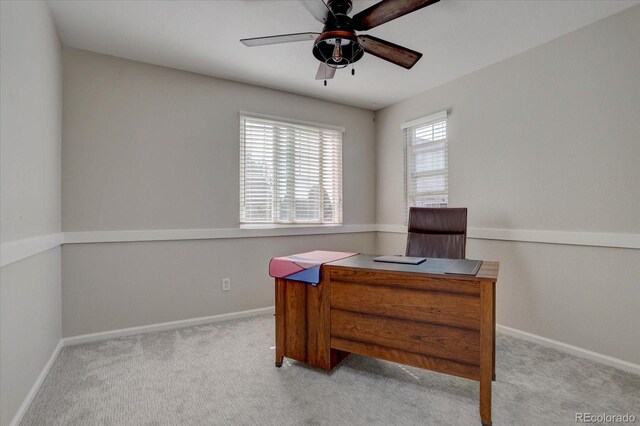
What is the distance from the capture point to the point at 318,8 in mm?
1717

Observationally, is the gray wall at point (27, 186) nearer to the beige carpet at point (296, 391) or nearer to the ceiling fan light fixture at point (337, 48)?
the beige carpet at point (296, 391)

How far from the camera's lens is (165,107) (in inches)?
118

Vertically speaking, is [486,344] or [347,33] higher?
[347,33]

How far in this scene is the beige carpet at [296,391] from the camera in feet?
5.49

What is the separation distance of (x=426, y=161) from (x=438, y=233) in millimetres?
1278

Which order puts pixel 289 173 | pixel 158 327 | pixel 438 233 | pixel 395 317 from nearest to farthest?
pixel 395 317, pixel 438 233, pixel 158 327, pixel 289 173

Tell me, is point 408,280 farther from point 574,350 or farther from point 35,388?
point 35,388

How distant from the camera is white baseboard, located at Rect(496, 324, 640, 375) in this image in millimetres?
2148

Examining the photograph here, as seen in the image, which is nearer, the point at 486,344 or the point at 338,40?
the point at 486,344

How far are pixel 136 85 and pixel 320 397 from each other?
2946mm

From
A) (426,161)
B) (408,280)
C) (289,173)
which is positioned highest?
(426,161)

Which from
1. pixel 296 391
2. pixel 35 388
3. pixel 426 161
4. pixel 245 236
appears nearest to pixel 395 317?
pixel 296 391

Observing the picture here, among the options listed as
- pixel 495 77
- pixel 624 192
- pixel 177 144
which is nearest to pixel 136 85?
pixel 177 144

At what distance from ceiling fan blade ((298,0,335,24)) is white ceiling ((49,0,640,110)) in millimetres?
448
